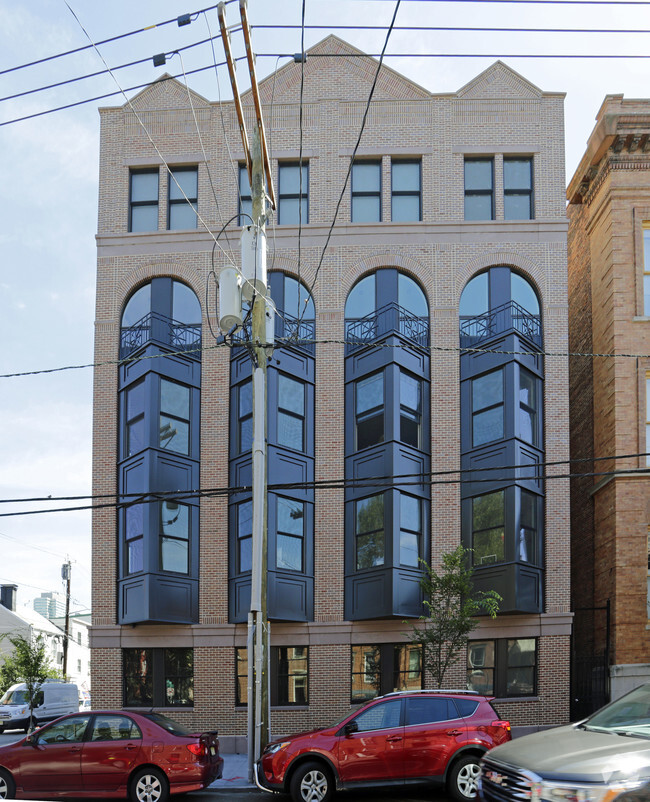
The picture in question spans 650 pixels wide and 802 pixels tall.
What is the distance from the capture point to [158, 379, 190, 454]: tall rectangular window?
902 inches

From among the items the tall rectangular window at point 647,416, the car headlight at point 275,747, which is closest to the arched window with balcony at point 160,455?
the car headlight at point 275,747

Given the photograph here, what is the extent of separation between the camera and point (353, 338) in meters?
23.7

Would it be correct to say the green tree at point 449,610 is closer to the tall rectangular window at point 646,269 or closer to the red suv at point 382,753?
the red suv at point 382,753

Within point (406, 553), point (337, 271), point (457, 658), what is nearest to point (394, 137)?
point (337, 271)

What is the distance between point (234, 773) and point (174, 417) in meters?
9.09

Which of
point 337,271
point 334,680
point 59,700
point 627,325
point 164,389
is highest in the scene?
point 337,271

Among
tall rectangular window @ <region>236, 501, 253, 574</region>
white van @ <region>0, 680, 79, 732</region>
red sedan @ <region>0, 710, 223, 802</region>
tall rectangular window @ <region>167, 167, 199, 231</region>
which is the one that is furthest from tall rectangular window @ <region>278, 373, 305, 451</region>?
white van @ <region>0, 680, 79, 732</region>

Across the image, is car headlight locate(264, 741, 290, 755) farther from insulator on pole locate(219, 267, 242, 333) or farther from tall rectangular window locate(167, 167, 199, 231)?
tall rectangular window locate(167, 167, 199, 231)

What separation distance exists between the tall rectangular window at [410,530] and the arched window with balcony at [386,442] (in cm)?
2

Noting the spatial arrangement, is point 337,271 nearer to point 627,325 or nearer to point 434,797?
point 627,325

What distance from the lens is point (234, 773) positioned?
17.3m

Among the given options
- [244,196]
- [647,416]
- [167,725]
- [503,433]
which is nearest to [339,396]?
[503,433]

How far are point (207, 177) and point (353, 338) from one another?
590 centimetres

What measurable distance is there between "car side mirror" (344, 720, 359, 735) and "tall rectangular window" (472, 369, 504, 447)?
10905 millimetres
